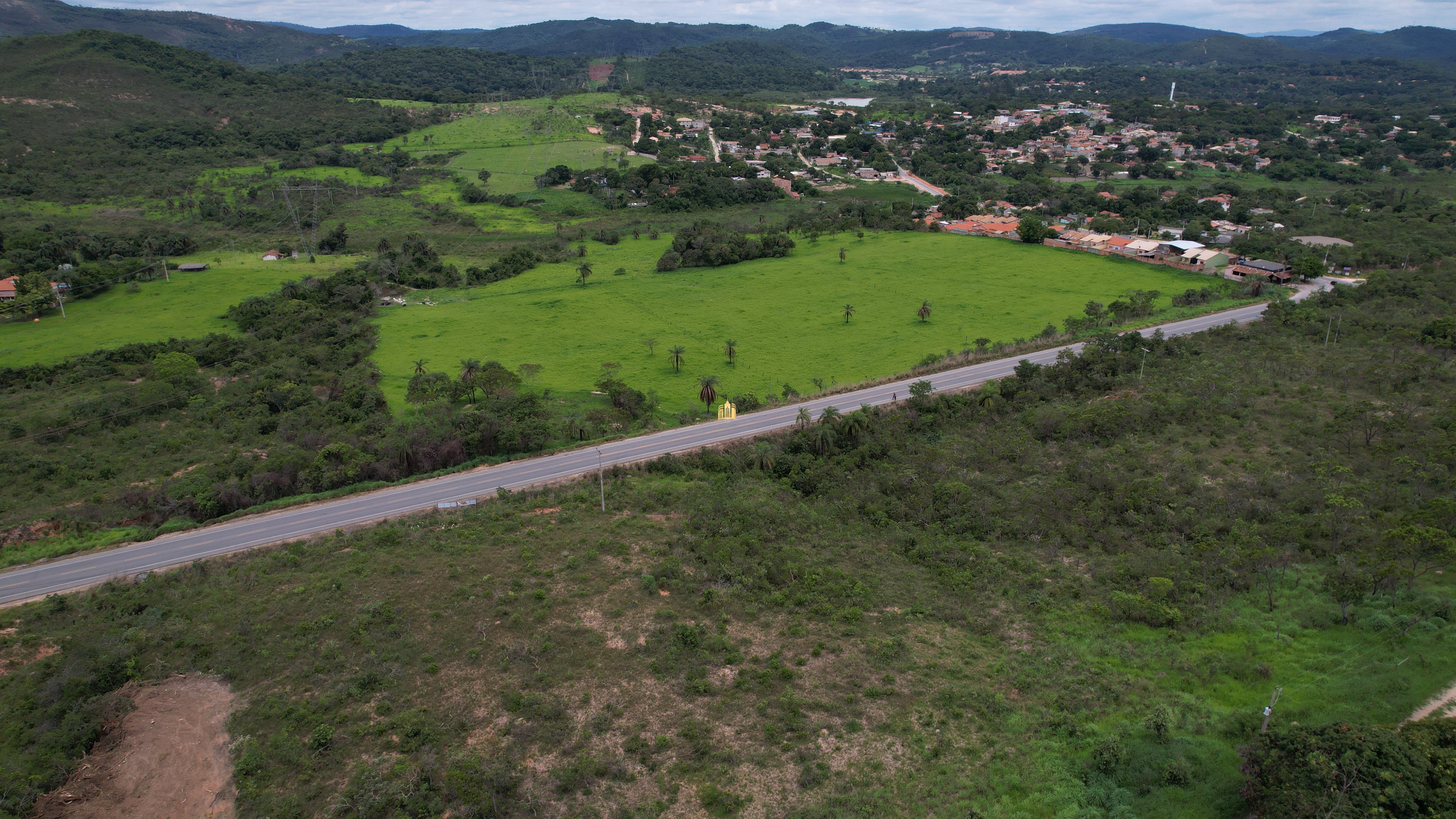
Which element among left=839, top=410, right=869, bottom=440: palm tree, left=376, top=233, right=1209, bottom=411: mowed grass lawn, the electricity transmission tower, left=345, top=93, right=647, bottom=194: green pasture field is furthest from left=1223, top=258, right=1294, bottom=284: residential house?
the electricity transmission tower

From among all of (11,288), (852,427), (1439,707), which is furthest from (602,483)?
(11,288)

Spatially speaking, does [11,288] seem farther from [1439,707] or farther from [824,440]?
[1439,707]

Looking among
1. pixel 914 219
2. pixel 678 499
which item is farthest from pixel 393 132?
pixel 678 499

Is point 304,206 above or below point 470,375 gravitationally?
above

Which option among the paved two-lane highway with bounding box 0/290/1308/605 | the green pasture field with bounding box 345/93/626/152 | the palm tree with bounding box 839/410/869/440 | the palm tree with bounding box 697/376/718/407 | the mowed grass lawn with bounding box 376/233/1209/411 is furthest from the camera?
the green pasture field with bounding box 345/93/626/152

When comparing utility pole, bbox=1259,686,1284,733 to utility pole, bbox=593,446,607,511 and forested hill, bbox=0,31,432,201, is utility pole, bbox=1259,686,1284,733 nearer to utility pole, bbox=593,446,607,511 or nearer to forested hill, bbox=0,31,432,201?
utility pole, bbox=593,446,607,511
